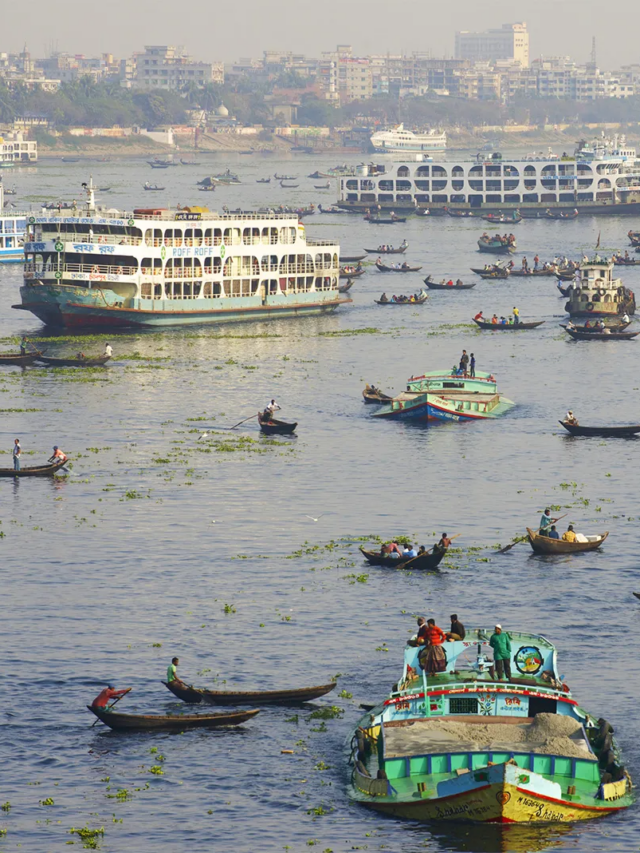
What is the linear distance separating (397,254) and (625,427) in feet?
358

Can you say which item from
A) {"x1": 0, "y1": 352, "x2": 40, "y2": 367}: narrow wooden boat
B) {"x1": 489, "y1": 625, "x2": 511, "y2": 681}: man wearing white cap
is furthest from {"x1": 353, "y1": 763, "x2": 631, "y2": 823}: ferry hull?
{"x1": 0, "y1": 352, "x2": 40, "y2": 367}: narrow wooden boat

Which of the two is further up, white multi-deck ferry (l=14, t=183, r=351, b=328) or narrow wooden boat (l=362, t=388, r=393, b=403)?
white multi-deck ferry (l=14, t=183, r=351, b=328)

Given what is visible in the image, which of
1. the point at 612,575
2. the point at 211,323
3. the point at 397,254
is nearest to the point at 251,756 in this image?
the point at 612,575

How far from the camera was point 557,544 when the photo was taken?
223 feet

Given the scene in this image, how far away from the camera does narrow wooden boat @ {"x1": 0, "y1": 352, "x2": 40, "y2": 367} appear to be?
114188 millimetres

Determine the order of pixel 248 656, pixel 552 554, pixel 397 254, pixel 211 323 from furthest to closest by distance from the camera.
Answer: pixel 397 254, pixel 211 323, pixel 552 554, pixel 248 656

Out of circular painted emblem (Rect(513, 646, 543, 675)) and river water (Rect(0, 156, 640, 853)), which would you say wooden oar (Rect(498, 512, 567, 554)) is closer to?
river water (Rect(0, 156, 640, 853))

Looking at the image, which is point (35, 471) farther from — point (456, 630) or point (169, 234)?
point (169, 234)

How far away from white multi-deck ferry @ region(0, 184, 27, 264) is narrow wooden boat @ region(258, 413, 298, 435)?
337 feet

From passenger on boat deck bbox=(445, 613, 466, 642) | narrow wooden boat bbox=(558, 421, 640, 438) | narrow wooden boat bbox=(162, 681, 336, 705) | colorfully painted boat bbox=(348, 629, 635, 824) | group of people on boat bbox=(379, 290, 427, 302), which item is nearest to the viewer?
colorfully painted boat bbox=(348, 629, 635, 824)

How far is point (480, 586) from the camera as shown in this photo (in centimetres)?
6391

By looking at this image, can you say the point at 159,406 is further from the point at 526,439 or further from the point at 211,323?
the point at 211,323

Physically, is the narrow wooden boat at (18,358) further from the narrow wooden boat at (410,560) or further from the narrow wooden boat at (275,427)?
the narrow wooden boat at (410,560)

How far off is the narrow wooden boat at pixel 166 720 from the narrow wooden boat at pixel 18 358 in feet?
222
